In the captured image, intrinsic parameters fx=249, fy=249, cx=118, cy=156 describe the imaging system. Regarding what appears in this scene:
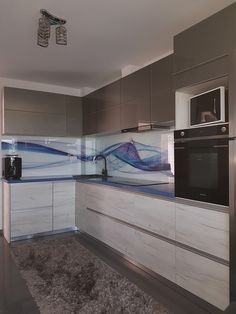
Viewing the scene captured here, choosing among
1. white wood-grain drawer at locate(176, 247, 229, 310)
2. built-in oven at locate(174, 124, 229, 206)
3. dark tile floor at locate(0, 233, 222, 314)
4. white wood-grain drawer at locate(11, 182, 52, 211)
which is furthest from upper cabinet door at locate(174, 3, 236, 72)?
white wood-grain drawer at locate(11, 182, 52, 211)

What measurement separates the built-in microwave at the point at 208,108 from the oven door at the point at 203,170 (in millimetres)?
189

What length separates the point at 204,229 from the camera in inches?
71.9

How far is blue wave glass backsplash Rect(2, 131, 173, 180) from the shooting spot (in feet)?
10.1

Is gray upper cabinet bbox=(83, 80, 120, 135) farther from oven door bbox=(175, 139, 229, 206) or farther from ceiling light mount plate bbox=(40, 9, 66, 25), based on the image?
oven door bbox=(175, 139, 229, 206)

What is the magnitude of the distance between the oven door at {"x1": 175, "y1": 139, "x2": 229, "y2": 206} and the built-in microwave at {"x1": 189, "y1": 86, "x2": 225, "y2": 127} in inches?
7.4

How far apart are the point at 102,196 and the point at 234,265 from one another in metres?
1.76

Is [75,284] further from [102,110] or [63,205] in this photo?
[102,110]

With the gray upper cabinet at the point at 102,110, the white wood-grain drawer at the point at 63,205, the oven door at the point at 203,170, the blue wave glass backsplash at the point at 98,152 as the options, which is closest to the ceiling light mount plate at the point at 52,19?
the gray upper cabinet at the point at 102,110

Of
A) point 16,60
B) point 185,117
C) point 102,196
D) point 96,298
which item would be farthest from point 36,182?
point 185,117

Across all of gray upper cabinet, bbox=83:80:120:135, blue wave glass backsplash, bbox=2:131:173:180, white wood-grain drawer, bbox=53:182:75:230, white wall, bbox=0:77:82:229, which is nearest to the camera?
blue wave glass backsplash, bbox=2:131:173:180

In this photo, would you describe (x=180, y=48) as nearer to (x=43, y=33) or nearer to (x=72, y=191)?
(x=43, y=33)

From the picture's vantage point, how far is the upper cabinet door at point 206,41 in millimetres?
1717

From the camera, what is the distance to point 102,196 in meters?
3.08

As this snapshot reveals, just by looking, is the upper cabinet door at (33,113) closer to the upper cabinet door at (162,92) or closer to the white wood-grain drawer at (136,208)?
the white wood-grain drawer at (136,208)
